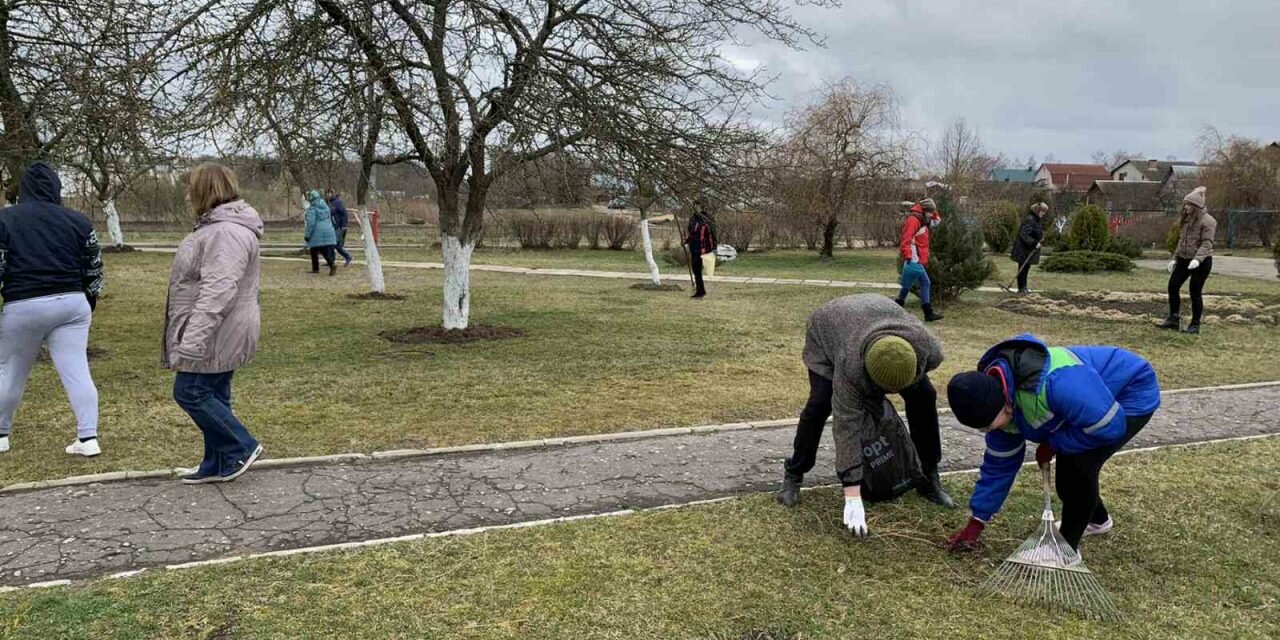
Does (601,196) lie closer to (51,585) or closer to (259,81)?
(259,81)

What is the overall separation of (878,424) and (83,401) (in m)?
4.30

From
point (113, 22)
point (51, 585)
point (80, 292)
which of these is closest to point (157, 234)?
point (113, 22)

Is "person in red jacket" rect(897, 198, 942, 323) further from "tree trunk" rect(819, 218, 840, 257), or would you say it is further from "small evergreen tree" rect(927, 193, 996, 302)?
"tree trunk" rect(819, 218, 840, 257)

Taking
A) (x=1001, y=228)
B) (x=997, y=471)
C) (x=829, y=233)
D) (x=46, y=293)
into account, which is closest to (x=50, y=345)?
(x=46, y=293)

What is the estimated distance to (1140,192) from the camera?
5444 centimetres

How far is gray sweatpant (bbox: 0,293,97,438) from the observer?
14.7 feet

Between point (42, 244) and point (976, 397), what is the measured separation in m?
4.77

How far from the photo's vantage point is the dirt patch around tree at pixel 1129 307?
35.5 feet

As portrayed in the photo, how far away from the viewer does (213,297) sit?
13.1ft

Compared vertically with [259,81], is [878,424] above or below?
below

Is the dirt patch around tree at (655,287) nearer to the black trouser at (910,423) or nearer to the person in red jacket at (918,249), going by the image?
the person in red jacket at (918,249)

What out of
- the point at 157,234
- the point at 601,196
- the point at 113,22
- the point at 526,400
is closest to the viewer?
the point at 526,400

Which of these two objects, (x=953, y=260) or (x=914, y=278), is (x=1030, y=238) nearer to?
(x=953, y=260)

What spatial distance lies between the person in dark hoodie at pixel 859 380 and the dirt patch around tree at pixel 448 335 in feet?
18.1
